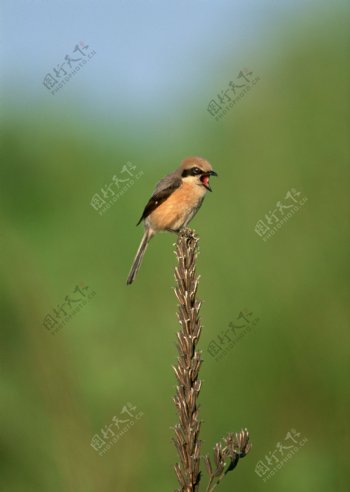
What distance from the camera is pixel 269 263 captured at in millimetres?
11430

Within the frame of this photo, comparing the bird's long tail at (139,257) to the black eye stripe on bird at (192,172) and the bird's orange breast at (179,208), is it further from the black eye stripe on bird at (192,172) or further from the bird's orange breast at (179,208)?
the black eye stripe on bird at (192,172)

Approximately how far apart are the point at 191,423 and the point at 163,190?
5.41m

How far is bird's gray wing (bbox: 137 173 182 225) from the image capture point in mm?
8344
